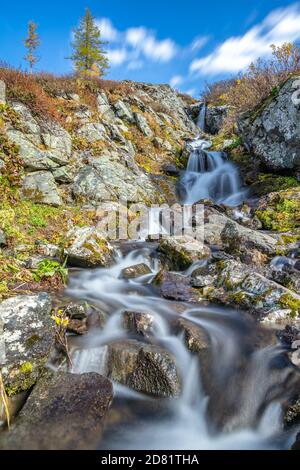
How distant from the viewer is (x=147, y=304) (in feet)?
19.1

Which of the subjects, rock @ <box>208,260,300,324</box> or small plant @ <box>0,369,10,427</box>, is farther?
rock @ <box>208,260,300,324</box>

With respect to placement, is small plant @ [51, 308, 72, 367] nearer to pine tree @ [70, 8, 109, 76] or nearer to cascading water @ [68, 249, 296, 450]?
cascading water @ [68, 249, 296, 450]

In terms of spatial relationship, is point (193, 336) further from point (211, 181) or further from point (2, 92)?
point (211, 181)

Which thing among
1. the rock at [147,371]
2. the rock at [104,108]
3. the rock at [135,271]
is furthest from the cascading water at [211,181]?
the rock at [147,371]

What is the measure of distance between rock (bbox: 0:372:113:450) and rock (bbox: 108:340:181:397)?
38 centimetres

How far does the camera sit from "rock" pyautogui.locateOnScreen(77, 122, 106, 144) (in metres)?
13.6

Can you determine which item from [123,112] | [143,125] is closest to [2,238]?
[123,112]

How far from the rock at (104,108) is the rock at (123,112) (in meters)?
0.45

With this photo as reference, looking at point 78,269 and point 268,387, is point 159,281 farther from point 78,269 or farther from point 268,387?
point 268,387

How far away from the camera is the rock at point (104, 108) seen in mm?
16500

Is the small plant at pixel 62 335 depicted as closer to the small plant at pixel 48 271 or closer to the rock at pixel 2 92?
the small plant at pixel 48 271

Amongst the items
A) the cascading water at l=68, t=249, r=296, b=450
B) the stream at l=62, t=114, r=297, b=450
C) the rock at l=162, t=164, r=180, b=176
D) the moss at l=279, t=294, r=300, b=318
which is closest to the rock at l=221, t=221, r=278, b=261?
the moss at l=279, t=294, r=300, b=318

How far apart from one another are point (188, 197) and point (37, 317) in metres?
12.1

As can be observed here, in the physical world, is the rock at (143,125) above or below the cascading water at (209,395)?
above
